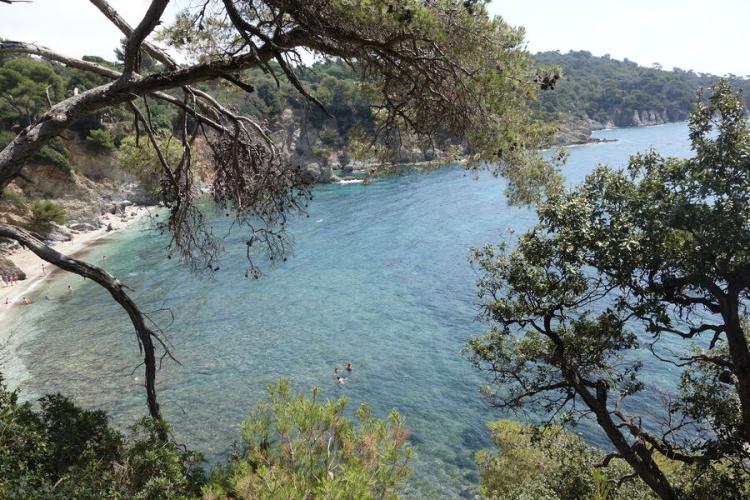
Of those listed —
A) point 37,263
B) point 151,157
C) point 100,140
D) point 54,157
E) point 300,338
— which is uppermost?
point 100,140

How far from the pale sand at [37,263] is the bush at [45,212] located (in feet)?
6.74

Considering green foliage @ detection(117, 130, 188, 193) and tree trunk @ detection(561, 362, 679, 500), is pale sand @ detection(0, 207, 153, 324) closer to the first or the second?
green foliage @ detection(117, 130, 188, 193)

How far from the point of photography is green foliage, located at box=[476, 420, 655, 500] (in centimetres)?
861

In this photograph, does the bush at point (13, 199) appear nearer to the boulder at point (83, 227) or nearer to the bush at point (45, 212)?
the bush at point (45, 212)

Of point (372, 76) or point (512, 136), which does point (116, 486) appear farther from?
point (512, 136)

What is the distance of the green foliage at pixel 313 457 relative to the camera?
577 cm

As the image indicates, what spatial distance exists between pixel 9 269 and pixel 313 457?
34887mm

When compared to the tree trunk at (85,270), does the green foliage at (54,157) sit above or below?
above

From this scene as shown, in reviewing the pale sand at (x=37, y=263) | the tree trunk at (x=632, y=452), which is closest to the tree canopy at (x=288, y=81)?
the tree trunk at (x=632, y=452)

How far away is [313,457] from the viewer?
255 inches

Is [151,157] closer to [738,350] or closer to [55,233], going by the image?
[738,350]

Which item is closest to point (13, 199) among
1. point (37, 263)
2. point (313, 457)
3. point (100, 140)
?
point (37, 263)

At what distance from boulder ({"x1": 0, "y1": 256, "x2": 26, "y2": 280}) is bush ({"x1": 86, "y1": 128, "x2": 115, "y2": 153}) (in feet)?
67.8

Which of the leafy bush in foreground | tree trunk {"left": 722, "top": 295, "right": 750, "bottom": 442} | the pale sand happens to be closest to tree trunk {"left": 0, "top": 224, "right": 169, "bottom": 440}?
the leafy bush in foreground
